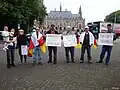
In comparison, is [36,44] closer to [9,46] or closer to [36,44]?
[36,44]

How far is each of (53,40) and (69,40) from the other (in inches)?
40.4

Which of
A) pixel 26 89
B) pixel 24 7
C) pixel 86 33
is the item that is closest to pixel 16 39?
pixel 86 33

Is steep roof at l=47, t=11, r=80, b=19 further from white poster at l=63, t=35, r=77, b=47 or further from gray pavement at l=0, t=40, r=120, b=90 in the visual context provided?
gray pavement at l=0, t=40, r=120, b=90

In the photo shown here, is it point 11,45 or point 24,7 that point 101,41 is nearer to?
point 11,45

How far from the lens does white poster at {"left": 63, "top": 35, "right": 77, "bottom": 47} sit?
20.1 m

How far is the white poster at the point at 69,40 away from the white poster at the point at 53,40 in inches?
16.5

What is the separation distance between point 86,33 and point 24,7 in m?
37.2

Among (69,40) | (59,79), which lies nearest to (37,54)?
(69,40)

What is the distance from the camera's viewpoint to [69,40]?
66.7ft

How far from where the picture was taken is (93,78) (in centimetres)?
1334

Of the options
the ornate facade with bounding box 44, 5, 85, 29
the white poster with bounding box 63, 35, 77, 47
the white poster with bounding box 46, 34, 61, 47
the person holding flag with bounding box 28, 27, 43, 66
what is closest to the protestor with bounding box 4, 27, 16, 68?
the person holding flag with bounding box 28, 27, 43, 66

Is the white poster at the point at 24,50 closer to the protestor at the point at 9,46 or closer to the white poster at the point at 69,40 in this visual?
the protestor at the point at 9,46

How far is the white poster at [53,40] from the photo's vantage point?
64.5 ft

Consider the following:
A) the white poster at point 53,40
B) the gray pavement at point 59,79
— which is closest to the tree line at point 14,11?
the white poster at point 53,40
